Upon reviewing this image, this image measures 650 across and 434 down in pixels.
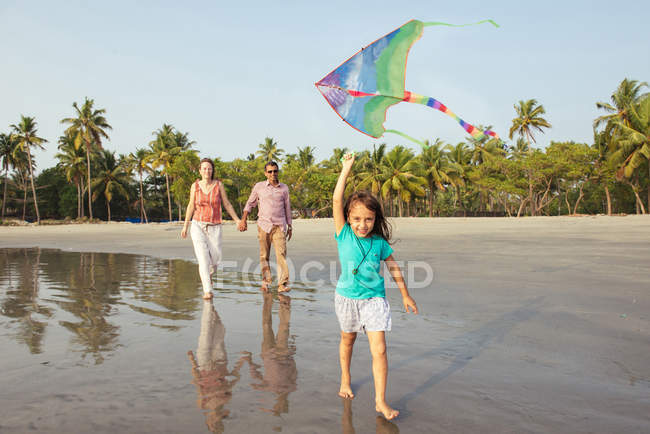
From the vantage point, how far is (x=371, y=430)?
2.43 m

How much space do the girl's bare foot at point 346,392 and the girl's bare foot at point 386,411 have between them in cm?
25

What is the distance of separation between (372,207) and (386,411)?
119 centimetres

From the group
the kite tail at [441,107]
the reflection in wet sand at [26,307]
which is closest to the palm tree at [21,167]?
the reflection in wet sand at [26,307]

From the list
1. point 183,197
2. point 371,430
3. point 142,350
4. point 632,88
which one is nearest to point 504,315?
point 371,430

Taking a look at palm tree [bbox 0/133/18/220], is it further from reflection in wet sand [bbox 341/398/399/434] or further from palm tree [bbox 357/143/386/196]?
reflection in wet sand [bbox 341/398/399/434]

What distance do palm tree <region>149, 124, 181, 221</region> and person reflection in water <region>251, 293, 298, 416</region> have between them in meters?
45.8

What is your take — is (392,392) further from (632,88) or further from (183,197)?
(632,88)

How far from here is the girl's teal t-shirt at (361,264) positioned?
2941mm

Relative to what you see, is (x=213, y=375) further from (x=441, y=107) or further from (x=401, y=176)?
(x=401, y=176)

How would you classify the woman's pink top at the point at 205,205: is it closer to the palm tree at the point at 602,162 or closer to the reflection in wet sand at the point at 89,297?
the reflection in wet sand at the point at 89,297

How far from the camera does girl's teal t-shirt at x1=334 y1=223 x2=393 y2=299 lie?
9.65ft

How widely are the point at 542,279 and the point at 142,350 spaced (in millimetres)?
5774

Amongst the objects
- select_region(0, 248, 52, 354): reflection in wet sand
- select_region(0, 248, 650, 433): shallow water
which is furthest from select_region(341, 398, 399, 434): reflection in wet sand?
select_region(0, 248, 52, 354): reflection in wet sand

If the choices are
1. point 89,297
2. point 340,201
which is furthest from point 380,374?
point 89,297
